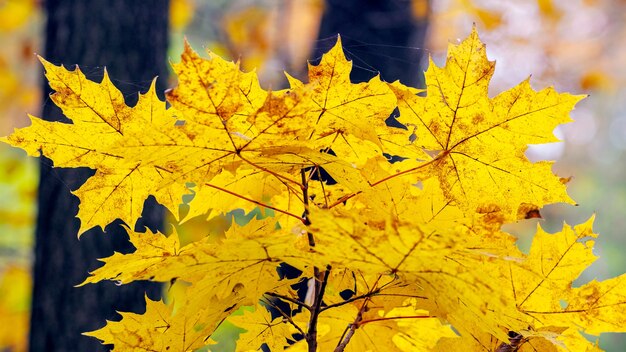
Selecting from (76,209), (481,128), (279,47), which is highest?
(279,47)

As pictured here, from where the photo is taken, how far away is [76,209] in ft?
6.88

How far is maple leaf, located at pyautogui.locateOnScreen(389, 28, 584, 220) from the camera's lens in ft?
2.46

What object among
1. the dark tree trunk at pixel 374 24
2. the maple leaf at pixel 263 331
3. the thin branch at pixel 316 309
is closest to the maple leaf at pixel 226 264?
the thin branch at pixel 316 309

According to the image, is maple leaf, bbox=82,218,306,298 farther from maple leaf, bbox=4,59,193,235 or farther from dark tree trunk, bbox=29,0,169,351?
dark tree trunk, bbox=29,0,169,351

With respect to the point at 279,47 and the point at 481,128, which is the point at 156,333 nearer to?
the point at 481,128

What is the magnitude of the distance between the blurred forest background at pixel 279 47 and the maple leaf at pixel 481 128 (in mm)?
55

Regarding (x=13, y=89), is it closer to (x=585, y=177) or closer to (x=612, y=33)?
(x=612, y=33)

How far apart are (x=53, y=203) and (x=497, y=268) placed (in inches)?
70.8

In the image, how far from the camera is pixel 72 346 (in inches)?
85.0

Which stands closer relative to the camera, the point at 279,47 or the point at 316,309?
the point at 316,309

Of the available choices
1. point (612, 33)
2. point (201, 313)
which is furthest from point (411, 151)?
point (612, 33)

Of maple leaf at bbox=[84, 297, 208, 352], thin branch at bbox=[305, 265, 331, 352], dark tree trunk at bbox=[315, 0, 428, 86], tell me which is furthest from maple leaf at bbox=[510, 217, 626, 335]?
dark tree trunk at bbox=[315, 0, 428, 86]

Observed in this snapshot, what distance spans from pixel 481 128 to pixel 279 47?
13.6 feet

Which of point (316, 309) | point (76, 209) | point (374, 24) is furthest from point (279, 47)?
point (316, 309)
